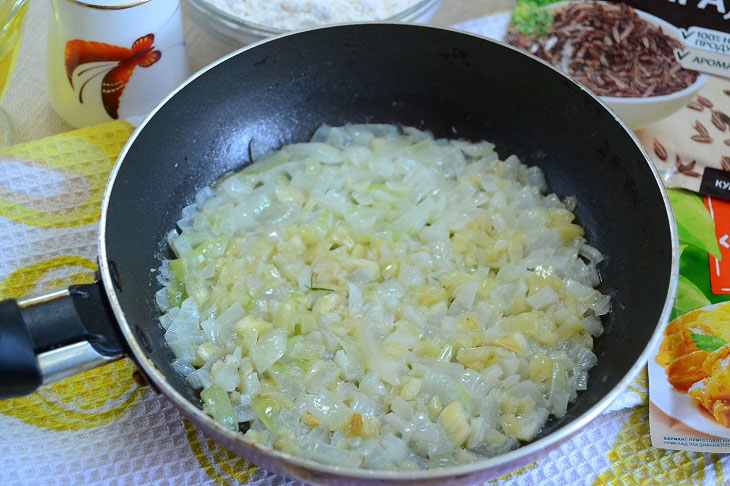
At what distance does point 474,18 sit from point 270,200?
2.83 ft

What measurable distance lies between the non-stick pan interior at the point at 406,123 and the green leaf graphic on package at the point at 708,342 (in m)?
0.17

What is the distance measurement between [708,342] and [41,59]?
1.60m

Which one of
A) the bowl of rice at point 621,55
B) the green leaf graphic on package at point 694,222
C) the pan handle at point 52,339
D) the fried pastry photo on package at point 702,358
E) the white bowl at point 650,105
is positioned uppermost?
the pan handle at point 52,339

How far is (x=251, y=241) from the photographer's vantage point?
1.31 meters

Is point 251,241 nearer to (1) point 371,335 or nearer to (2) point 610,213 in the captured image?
(1) point 371,335

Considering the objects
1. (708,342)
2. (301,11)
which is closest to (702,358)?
(708,342)

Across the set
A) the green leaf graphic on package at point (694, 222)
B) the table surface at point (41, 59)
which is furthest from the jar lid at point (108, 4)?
the green leaf graphic on package at point (694, 222)

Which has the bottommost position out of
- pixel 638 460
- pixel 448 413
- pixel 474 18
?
pixel 638 460

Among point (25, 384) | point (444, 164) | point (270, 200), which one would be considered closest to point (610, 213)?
point (444, 164)

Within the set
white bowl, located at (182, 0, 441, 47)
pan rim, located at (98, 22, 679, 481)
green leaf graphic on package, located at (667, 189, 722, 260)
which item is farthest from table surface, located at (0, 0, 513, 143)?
green leaf graphic on package, located at (667, 189, 722, 260)

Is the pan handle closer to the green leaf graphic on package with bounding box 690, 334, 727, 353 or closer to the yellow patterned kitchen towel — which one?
the yellow patterned kitchen towel

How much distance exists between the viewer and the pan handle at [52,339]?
2.88 feet

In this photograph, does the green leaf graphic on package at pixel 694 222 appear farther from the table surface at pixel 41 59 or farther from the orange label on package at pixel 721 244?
the table surface at pixel 41 59

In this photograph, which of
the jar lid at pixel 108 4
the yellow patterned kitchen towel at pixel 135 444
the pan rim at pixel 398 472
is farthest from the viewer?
the jar lid at pixel 108 4
